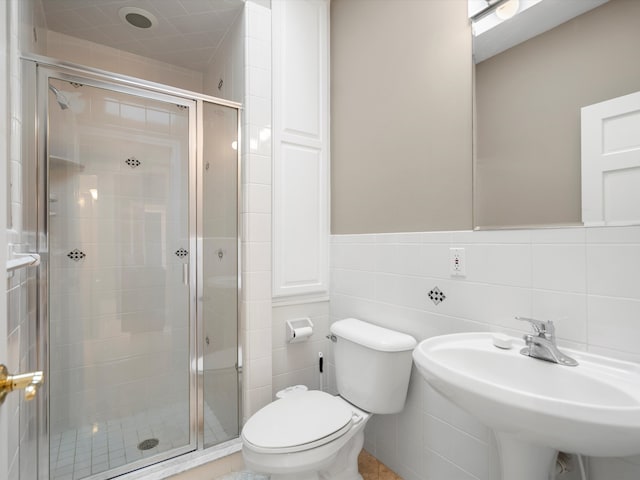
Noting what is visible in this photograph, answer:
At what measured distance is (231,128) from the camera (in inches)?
65.5

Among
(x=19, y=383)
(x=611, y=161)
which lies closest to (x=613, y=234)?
(x=611, y=161)

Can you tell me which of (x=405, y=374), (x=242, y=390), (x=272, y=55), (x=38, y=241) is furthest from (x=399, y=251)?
(x=38, y=241)

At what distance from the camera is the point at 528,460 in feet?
2.78

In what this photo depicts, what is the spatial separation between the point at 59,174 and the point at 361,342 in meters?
1.66

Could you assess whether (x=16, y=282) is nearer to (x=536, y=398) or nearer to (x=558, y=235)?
(x=536, y=398)

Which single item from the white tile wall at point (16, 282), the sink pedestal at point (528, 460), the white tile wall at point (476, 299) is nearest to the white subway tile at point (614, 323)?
the white tile wall at point (476, 299)

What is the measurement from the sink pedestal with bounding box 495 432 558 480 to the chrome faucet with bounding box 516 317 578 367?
24 centimetres

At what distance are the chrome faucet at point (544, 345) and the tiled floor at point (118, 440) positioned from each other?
1494 millimetres

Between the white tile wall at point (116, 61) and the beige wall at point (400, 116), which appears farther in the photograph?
the white tile wall at point (116, 61)

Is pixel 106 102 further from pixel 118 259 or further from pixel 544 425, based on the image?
pixel 544 425

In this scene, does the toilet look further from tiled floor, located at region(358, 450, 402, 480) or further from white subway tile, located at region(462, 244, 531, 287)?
white subway tile, located at region(462, 244, 531, 287)

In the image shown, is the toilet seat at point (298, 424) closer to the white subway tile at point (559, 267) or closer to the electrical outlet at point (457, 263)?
the electrical outlet at point (457, 263)

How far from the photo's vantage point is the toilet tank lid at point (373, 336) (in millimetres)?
1316

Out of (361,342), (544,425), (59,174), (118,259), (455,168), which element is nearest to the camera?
(544,425)
